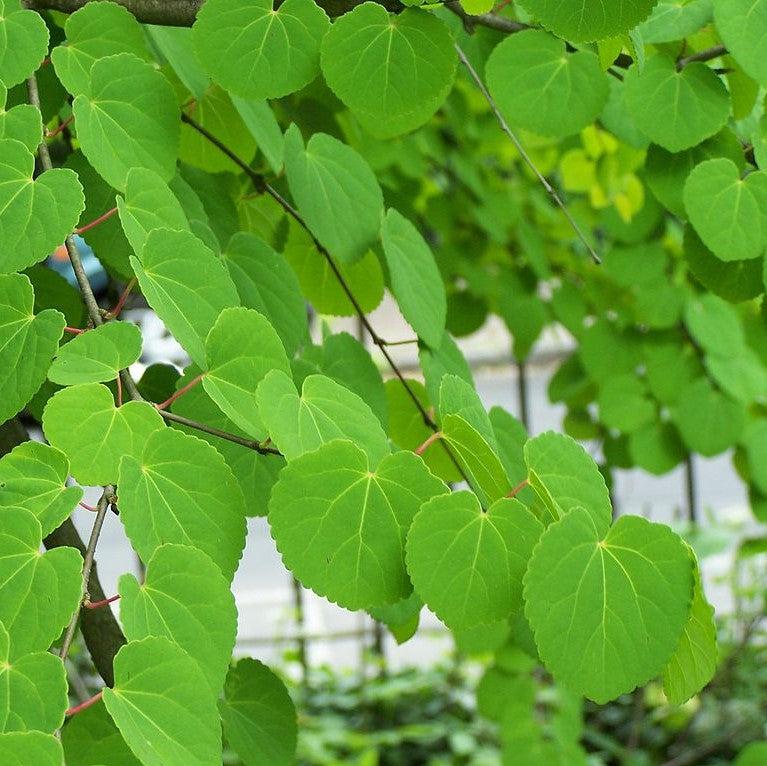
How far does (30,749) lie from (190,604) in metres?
0.09

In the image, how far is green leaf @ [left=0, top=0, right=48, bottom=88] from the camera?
54 centimetres

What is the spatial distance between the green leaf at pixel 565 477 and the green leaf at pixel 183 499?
0.13 metres

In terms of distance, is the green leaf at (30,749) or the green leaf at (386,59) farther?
the green leaf at (386,59)

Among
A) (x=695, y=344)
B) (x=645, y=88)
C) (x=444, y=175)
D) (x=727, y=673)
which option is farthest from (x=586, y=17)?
(x=727, y=673)

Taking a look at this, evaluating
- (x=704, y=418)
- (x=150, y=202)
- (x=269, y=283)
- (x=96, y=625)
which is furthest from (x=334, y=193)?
(x=704, y=418)

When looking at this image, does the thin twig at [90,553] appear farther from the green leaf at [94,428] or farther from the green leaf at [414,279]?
the green leaf at [414,279]

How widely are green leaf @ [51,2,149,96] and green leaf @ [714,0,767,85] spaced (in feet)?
1.09

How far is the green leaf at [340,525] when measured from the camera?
442 millimetres

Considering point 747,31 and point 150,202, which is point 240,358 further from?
point 747,31

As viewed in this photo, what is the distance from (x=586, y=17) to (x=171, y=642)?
1.14ft

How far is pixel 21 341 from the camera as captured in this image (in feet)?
1.53

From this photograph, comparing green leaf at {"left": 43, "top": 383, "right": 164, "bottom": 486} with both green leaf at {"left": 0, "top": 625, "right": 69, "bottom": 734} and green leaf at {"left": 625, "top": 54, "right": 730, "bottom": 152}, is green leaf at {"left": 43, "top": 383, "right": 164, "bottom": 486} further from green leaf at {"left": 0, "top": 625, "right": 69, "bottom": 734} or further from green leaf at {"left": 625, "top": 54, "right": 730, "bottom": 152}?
green leaf at {"left": 625, "top": 54, "right": 730, "bottom": 152}

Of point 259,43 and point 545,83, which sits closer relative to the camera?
point 259,43

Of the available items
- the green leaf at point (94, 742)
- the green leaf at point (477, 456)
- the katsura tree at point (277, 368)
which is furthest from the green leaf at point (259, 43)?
the green leaf at point (94, 742)
